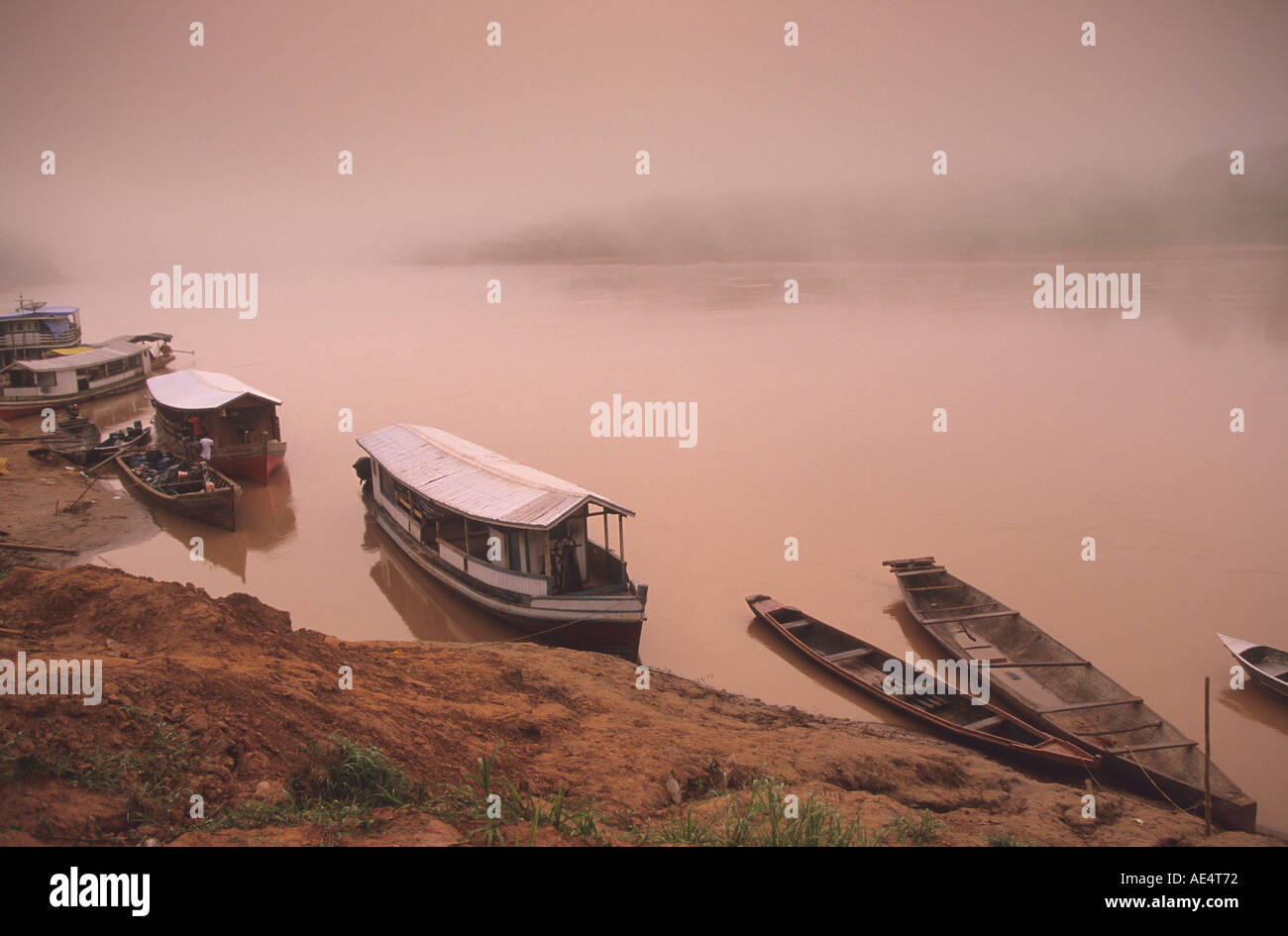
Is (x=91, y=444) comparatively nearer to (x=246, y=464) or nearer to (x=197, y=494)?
(x=246, y=464)

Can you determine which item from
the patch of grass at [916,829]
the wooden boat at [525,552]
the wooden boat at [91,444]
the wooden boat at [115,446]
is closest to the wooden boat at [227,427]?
the wooden boat at [115,446]

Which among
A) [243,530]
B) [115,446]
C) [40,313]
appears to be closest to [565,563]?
[243,530]

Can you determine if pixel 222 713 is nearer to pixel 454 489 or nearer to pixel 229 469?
pixel 454 489

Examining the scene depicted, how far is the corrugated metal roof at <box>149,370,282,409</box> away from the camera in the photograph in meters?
21.6

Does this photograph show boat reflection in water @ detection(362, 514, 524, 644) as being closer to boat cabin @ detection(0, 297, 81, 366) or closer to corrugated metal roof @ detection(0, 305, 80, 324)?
boat cabin @ detection(0, 297, 81, 366)

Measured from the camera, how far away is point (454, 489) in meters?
14.6

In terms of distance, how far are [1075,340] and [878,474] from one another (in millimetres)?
22664

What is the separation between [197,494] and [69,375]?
1605 centimetres

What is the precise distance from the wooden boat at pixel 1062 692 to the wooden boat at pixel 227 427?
15845 mm

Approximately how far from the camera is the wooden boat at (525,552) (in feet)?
42.1

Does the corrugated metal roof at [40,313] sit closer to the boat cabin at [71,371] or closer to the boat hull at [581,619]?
the boat cabin at [71,371]

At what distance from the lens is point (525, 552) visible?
1332 cm

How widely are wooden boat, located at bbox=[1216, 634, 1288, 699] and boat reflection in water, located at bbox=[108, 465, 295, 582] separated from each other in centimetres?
1666

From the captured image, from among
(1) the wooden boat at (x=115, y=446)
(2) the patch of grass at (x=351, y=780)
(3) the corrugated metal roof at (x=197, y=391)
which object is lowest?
(2) the patch of grass at (x=351, y=780)
